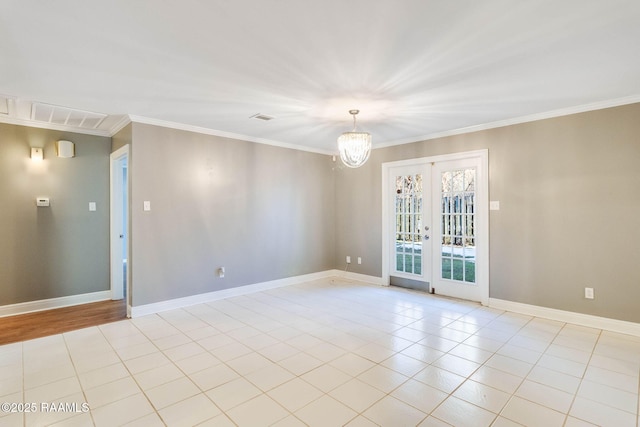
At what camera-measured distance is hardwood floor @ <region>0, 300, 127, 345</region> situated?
345 cm

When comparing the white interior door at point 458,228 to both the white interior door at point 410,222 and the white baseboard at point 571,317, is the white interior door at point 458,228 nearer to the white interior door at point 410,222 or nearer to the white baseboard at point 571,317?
the white interior door at point 410,222

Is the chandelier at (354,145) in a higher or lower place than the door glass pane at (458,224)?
Answer: higher

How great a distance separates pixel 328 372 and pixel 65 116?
4.43 m

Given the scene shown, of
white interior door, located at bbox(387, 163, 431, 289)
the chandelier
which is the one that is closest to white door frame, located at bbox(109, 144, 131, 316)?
the chandelier

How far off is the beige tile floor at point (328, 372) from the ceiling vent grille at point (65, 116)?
8.54 feet

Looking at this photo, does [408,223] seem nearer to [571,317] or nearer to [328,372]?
[571,317]

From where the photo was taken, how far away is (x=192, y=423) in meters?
1.98

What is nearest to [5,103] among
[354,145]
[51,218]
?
[51,218]

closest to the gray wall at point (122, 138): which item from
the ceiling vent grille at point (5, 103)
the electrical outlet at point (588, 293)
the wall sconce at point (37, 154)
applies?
the wall sconce at point (37, 154)

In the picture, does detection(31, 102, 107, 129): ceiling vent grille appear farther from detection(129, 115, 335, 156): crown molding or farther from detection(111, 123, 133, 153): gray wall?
detection(129, 115, 335, 156): crown molding

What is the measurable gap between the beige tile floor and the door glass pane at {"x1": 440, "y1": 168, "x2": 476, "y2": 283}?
858mm

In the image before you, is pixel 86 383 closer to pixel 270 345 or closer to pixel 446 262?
pixel 270 345

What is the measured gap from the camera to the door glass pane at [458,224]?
15.1 ft

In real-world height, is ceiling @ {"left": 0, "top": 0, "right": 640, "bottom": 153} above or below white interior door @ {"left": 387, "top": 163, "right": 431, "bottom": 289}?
above
